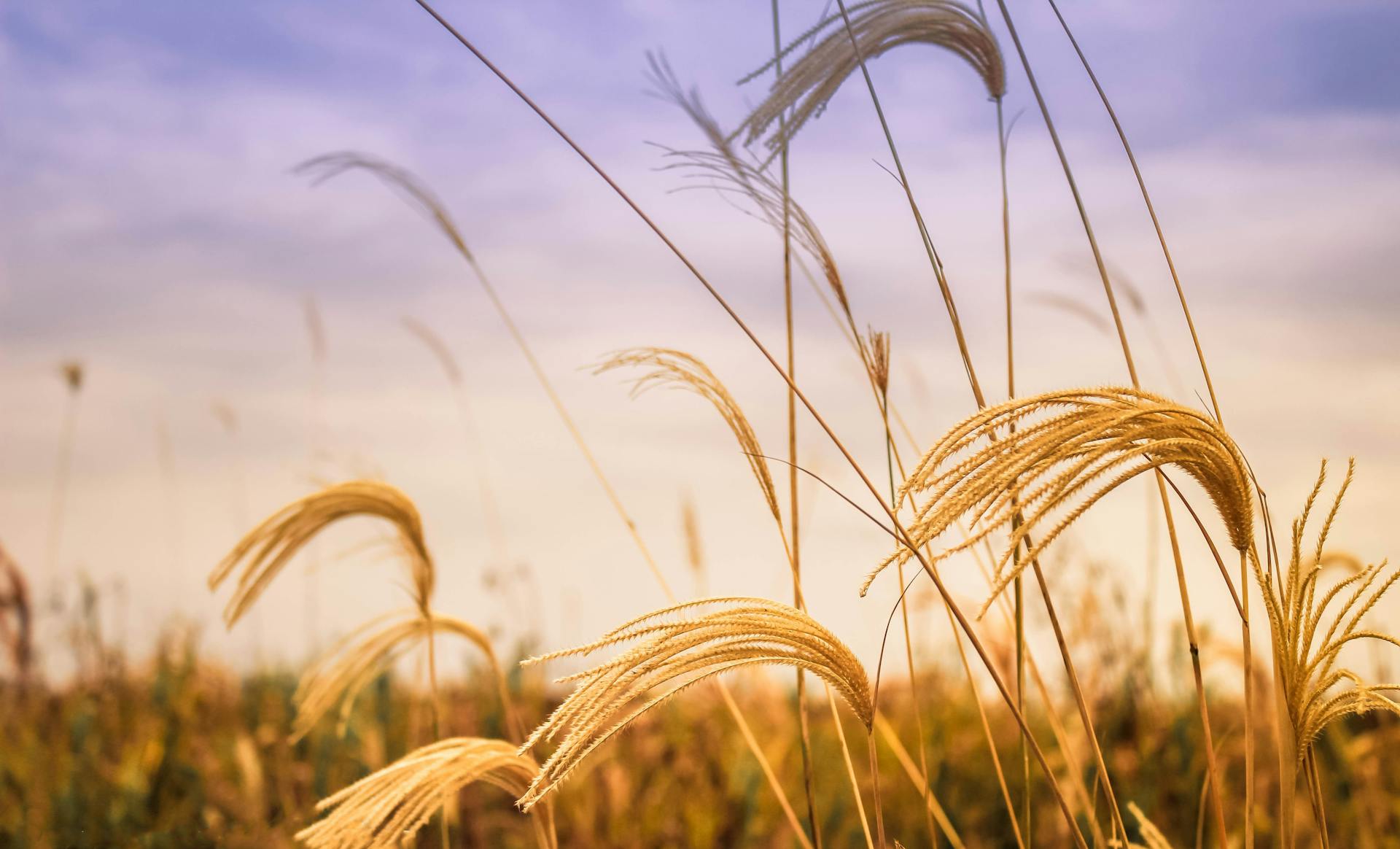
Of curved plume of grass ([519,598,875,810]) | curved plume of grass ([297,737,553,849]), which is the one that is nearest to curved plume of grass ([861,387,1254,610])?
curved plume of grass ([519,598,875,810])

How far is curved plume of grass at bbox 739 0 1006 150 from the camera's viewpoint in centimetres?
185

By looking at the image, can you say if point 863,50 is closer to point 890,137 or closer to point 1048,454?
point 890,137

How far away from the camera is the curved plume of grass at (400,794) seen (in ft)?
5.66

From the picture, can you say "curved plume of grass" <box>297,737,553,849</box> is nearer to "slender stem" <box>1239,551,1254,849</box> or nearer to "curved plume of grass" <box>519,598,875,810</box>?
"curved plume of grass" <box>519,598,875,810</box>

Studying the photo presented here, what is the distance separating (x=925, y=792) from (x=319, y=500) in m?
1.41

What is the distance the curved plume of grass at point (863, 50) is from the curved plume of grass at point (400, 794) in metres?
1.15

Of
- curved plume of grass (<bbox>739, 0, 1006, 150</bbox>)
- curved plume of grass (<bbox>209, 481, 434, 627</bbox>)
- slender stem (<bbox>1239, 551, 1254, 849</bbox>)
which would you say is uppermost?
curved plume of grass (<bbox>739, 0, 1006, 150</bbox>)

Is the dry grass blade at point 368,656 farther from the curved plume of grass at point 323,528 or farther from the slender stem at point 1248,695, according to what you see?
the slender stem at point 1248,695

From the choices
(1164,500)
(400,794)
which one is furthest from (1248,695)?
(400,794)

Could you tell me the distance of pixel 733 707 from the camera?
2014mm

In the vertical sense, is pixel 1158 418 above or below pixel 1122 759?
above

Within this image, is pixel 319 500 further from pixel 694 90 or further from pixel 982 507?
pixel 982 507

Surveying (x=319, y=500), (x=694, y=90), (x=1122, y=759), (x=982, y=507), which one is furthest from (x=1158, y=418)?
(x=1122, y=759)

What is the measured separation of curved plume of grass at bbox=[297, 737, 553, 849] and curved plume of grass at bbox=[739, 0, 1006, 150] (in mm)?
1153
